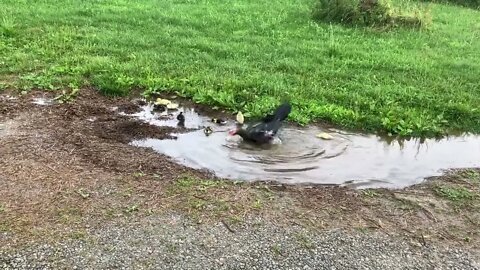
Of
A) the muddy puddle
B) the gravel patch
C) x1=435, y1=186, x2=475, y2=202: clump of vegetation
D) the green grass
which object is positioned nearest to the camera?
the gravel patch

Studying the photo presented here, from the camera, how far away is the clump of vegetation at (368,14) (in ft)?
36.6

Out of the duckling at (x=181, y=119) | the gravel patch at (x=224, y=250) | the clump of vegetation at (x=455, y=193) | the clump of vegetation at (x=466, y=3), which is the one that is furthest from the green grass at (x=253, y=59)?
the clump of vegetation at (x=466, y=3)

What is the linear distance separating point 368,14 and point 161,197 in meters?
7.41

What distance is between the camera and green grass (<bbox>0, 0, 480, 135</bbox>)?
7.35 metres

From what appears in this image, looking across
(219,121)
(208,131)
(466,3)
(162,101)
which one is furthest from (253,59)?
(466,3)

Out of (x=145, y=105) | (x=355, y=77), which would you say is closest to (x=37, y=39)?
(x=145, y=105)

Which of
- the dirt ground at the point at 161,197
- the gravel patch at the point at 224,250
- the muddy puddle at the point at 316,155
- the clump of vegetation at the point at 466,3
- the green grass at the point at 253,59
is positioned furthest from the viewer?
the clump of vegetation at the point at 466,3

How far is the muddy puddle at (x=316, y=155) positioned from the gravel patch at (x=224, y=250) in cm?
96

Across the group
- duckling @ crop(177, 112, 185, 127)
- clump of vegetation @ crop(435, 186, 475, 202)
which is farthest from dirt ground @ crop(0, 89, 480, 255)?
duckling @ crop(177, 112, 185, 127)

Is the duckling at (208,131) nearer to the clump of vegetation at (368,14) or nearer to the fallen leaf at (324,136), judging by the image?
the fallen leaf at (324,136)

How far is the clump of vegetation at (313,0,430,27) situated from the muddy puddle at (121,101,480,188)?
4.74 metres

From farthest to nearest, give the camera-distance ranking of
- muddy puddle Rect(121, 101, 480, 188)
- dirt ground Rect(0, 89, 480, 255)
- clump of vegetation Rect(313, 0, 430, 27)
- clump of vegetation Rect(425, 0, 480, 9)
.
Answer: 1. clump of vegetation Rect(425, 0, 480, 9)
2. clump of vegetation Rect(313, 0, 430, 27)
3. muddy puddle Rect(121, 101, 480, 188)
4. dirt ground Rect(0, 89, 480, 255)

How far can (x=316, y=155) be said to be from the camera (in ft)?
19.8

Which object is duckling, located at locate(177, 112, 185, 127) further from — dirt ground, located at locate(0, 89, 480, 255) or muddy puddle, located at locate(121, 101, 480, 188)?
dirt ground, located at locate(0, 89, 480, 255)
